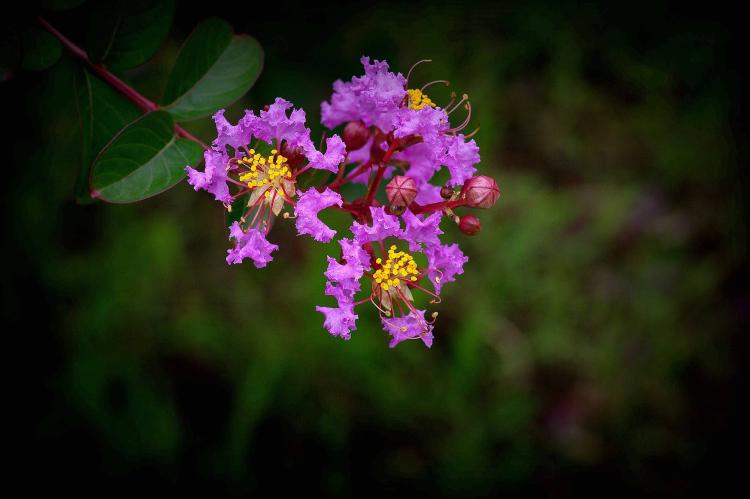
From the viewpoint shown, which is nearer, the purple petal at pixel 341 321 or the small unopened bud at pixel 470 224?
the purple petal at pixel 341 321

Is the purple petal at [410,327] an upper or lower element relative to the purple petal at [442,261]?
lower

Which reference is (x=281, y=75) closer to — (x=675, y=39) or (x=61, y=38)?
(x=61, y=38)

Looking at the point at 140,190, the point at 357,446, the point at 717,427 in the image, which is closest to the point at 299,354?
the point at 357,446

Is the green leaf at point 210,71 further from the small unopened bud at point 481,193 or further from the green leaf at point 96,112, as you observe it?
the small unopened bud at point 481,193

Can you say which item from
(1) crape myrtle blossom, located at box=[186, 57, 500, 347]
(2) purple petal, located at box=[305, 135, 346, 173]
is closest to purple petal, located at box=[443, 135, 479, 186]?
(1) crape myrtle blossom, located at box=[186, 57, 500, 347]

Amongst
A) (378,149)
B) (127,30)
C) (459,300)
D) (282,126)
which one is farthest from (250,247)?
(459,300)

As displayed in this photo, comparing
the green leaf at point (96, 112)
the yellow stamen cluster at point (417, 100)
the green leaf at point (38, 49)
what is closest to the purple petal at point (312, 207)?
the yellow stamen cluster at point (417, 100)

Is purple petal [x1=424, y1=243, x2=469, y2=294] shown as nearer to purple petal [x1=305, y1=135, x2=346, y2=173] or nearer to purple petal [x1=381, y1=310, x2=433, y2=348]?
purple petal [x1=381, y1=310, x2=433, y2=348]

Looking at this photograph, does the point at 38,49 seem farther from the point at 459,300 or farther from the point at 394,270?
the point at 459,300
